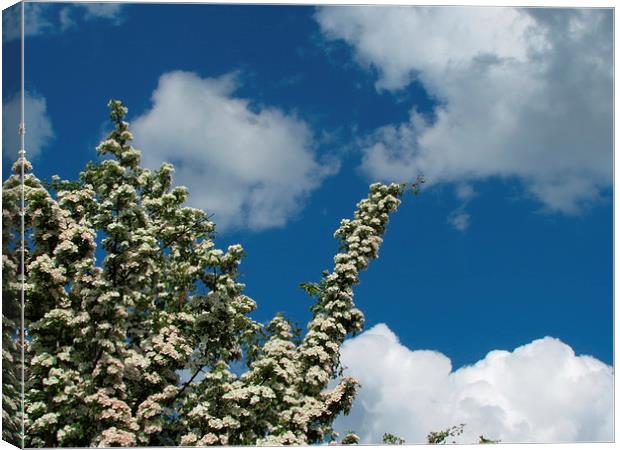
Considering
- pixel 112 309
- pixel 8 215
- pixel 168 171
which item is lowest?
pixel 112 309

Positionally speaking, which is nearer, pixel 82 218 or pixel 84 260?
pixel 84 260

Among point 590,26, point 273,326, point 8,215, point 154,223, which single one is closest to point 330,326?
point 273,326

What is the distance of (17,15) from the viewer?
1291cm

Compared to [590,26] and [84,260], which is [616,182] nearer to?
[590,26]

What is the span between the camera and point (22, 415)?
12516 millimetres

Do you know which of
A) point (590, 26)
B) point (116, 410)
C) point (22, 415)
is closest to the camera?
point (22, 415)

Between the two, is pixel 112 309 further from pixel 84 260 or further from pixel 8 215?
pixel 8 215

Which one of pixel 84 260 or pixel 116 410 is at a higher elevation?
pixel 84 260

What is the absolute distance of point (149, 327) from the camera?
572 inches

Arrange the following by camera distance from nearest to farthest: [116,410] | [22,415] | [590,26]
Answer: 1. [22,415]
2. [116,410]
3. [590,26]

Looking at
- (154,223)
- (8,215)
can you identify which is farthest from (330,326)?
(8,215)

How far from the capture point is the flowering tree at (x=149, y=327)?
44.3ft

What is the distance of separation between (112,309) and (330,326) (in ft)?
12.3

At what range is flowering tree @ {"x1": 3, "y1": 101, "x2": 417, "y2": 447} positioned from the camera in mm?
13516
